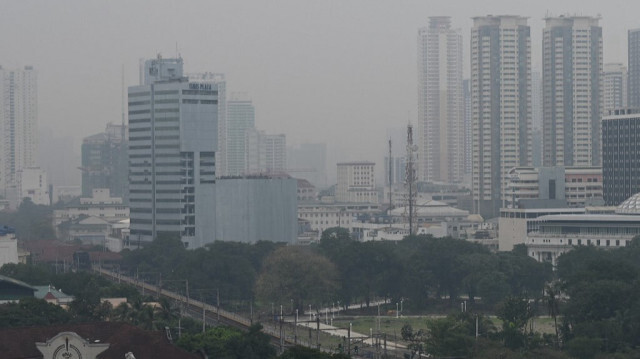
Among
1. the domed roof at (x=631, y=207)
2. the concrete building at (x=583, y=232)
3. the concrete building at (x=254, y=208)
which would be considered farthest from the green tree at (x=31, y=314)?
the domed roof at (x=631, y=207)

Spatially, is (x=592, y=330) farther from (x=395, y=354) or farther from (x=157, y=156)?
(x=157, y=156)

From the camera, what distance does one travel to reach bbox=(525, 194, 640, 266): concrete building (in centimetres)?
12031

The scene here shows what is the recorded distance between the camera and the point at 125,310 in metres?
73.1

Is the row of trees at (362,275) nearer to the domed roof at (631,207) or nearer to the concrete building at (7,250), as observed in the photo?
the concrete building at (7,250)

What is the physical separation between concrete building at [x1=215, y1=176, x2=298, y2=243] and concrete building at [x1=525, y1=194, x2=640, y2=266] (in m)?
20.4

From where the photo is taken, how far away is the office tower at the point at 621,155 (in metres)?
138

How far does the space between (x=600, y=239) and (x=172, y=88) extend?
3477 cm

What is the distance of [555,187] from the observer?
143 m

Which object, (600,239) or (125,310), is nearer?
(125,310)

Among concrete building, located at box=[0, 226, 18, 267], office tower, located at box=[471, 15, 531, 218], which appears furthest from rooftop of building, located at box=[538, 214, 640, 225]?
office tower, located at box=[471, 15, 531, 218]

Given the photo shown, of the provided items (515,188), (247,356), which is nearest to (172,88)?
(515,188)

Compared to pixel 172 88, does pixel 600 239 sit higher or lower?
lower

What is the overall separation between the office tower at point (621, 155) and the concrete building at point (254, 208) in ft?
90.3

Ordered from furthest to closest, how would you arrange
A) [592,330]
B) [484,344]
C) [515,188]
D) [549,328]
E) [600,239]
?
[515,188], [600,239], [549,328], [592,330], [484,344]
